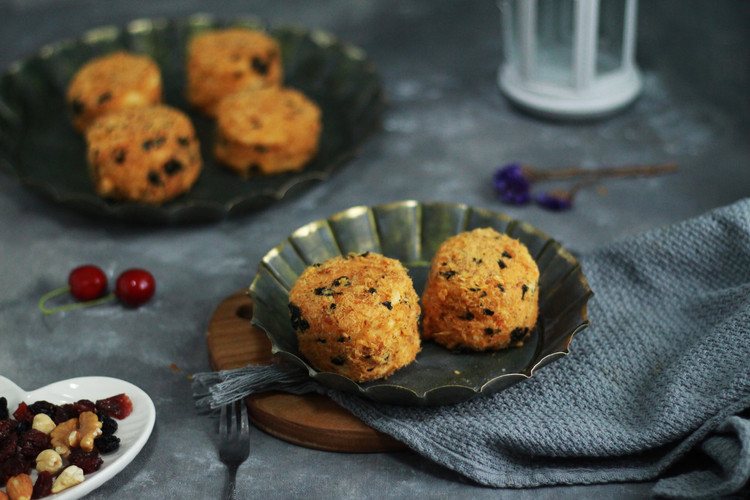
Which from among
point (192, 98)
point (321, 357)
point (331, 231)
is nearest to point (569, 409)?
point (321, 357)

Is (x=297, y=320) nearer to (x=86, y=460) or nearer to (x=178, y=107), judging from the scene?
(x=86, y=460)

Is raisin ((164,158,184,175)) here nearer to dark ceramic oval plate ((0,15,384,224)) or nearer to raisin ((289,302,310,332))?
dark ceramic oval plate ((0,15,384,224))

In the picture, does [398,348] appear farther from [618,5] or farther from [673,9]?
[673,9]

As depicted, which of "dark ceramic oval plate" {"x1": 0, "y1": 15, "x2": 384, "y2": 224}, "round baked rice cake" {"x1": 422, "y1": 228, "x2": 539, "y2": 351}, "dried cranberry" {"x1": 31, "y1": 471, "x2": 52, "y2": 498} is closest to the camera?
"dried cranberry" {"x1": 31, "y1": 471, "x2": 52, "y2": 498}

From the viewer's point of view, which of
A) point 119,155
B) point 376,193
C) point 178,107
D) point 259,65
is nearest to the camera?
point 119,155

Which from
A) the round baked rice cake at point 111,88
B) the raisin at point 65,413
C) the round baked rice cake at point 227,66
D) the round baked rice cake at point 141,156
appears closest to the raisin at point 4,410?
the raisin at point 65,413

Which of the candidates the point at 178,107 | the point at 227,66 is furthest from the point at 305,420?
the point at 178,107

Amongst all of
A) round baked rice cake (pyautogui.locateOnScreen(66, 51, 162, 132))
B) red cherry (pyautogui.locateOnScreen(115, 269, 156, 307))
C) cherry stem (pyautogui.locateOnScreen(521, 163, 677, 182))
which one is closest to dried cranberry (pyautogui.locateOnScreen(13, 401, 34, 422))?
red cherry (pyautogui.locateOnScreen(115, 269, 156, 307))
